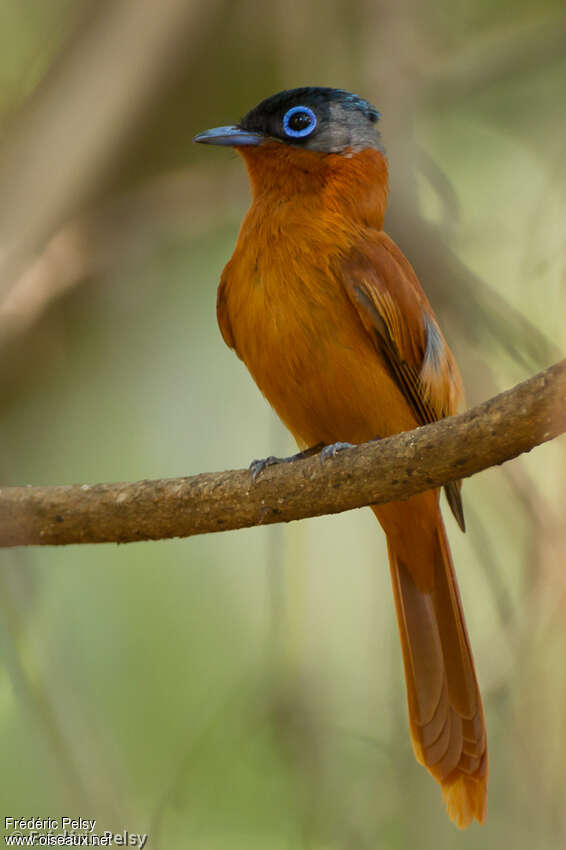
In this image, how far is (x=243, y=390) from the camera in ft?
17.5

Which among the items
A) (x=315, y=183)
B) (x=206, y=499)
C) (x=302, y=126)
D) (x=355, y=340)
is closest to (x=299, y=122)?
(x=302, y=126)

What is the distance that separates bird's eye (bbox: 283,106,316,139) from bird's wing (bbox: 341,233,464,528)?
53cm

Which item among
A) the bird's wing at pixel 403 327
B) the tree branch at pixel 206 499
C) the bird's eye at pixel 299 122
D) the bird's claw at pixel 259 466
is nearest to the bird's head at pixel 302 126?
the bird's eye at pixel 299 122

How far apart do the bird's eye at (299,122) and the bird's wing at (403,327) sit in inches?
21.0

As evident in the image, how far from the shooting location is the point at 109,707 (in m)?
4.55

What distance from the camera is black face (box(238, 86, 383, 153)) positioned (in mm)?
4219

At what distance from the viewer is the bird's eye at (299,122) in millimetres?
4203

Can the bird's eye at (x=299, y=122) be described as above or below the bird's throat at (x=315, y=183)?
above

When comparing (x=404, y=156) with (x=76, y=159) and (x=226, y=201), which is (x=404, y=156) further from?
(x=76, y=159)

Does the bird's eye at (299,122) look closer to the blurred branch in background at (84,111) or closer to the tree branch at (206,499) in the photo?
the blurred branch in background at (84,111)

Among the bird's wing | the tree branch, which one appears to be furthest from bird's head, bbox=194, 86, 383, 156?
the tree branch

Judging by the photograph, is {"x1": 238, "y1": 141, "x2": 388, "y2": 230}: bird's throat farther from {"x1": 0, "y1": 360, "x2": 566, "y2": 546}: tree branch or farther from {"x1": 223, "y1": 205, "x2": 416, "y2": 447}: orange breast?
{"x1": 0, "y1": 360, "x2": 566, "y2": 546}: tree branch

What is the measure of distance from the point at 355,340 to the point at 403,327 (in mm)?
194

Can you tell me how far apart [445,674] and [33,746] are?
1.58 meters
